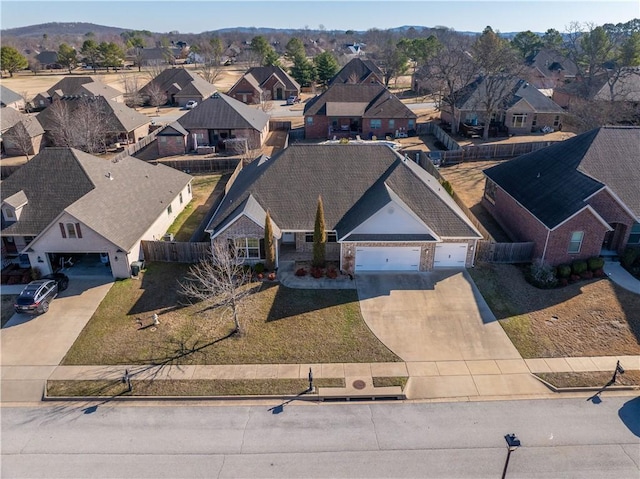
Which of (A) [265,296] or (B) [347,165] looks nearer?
(A) [265,296]

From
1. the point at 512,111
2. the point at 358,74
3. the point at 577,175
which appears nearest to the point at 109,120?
the point at 358,74

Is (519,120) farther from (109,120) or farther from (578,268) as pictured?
(109,120)

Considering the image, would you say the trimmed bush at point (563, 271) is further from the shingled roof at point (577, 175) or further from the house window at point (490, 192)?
the house window at point (490, 192)

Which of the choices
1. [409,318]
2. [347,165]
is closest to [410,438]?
[409,318]

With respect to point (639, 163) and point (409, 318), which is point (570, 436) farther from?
point (639, 163)

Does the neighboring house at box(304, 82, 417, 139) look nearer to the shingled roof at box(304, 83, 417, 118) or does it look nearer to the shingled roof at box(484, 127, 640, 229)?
the shingled roof at box(304, 83, 417, 118)

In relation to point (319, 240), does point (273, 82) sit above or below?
above

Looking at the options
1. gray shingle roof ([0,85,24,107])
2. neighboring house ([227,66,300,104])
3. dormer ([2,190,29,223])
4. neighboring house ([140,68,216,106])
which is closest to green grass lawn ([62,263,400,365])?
dormer ([2,190,29,223])
